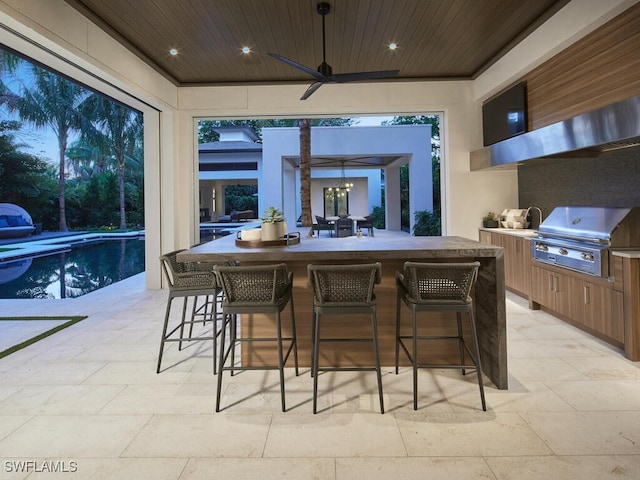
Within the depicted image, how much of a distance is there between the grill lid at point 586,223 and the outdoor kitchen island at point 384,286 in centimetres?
129

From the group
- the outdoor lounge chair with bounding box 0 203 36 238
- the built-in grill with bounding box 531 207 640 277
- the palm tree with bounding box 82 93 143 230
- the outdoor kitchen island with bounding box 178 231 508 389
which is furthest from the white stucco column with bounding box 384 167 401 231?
the outdoor lounge chair with bounding box 0 203 36 238

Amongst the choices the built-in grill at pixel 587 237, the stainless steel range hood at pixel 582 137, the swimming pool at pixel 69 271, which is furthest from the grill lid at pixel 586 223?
the swimming pool at pixel 69 271

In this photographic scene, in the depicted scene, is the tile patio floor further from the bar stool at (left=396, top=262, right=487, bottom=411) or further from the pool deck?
the pool deck

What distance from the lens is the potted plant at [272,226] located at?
2785mm

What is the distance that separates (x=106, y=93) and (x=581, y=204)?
577 cm

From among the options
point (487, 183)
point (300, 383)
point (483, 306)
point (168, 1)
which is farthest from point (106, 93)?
point (487, 183)

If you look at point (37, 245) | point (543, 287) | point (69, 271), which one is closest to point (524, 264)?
→ point (543, 287)

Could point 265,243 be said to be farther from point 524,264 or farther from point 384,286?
point 524,264

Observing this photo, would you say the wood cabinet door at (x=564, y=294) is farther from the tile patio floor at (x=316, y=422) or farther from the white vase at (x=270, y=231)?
the white vase at (x=270, y=231)

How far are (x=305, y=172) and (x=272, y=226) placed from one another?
20.8 ft

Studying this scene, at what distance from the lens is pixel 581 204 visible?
4168 mm

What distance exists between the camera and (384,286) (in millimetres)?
2801

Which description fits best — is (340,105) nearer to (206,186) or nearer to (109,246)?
(109,246)

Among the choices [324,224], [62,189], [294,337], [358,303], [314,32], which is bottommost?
[294,337]
